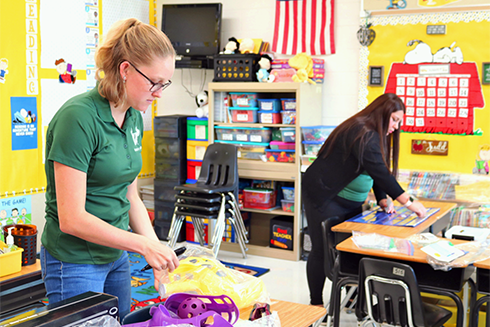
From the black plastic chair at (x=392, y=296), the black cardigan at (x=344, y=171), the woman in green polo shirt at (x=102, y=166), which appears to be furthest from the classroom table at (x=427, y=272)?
the woman in green polo shirt at (x=102, y=166)

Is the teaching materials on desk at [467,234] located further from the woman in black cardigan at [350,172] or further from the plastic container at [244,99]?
the plastic container at [244,99]

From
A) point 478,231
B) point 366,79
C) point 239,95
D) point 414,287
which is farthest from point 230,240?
point 414,287

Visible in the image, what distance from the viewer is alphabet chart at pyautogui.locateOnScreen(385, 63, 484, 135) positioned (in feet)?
13.5

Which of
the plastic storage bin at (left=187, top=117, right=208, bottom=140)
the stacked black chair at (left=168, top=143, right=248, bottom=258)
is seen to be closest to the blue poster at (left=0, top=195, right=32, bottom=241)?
the stacked black chair at (left=168, top=143, right=248, bottom=258)

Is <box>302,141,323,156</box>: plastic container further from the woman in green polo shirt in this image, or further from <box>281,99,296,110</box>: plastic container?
the woman in green polo shirt

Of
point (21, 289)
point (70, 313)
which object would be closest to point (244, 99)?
point (21, 289)

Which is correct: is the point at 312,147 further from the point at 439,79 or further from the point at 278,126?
the point at 439,79

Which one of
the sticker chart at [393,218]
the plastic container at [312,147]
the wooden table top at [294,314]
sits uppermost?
the plastic container at [312,147]

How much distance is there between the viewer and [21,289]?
7.55 ft

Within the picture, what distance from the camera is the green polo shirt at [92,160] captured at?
4.38ft

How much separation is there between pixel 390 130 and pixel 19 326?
8.62 feet

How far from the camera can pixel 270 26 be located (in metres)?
5.01

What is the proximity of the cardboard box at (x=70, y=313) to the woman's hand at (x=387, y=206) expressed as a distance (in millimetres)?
2485

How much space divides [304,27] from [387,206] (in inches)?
85.0
